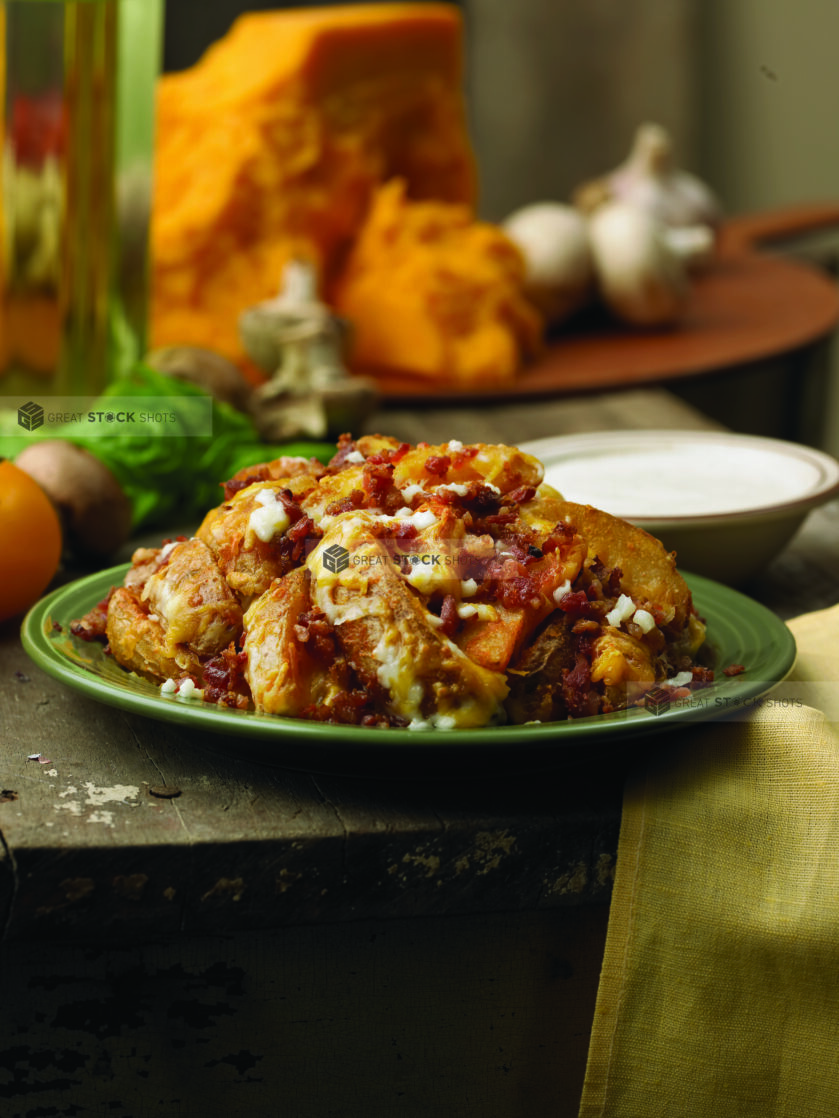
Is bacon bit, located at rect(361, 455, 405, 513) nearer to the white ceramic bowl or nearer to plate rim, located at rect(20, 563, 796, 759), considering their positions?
plate rim, located at rect(20, 563, 796, 759)

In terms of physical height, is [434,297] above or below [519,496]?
below

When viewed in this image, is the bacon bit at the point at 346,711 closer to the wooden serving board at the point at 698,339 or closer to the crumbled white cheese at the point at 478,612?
the crumbled white cheese at the point at 478,612

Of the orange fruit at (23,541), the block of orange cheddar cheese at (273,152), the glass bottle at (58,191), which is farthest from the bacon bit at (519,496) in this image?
the block of orange cheddar cheese at (273,152)

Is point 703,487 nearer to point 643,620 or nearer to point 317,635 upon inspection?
point 643,620

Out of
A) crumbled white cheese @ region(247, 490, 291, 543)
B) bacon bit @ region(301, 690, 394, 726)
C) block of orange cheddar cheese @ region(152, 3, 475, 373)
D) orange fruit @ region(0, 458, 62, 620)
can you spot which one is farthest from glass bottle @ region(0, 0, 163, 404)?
bacon bit @ region(301, 690, 394, 726)

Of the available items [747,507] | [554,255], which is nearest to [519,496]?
[747,507]

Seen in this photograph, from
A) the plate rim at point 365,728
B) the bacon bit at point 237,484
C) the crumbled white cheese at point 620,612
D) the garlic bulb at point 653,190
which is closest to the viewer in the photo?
the plate rim at point 365,728
